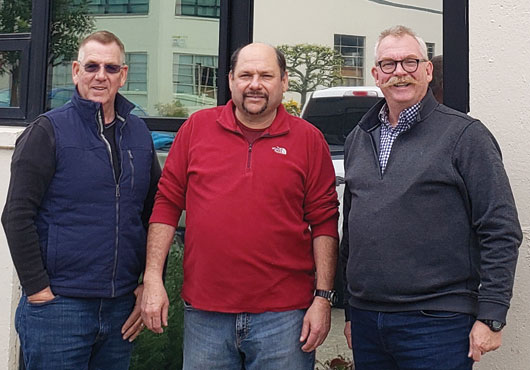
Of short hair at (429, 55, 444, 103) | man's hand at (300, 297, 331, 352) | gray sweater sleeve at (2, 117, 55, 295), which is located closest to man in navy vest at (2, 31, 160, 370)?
gray sweater sleeve at (2, 117, 55, 295)

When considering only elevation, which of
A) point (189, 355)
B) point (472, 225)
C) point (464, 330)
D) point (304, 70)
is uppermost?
point (304, 70)

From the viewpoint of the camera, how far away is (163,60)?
3.57 metres

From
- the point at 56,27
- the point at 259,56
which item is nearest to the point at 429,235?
the point at 259,56

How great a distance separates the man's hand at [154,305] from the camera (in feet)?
8.13

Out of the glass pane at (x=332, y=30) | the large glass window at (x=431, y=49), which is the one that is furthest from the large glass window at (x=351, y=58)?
the large glass window at (x=431, y=49)

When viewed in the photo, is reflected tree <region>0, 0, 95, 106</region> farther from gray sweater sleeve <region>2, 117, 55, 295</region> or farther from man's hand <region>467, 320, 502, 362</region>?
man's hand <region>467, 320, 502, 362</region>

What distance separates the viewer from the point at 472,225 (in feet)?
7.22

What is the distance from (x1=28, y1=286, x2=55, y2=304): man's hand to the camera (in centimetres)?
240

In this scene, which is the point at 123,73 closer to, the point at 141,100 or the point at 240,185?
the point at 240,185

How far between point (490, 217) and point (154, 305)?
1197mm

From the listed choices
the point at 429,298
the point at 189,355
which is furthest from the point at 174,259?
the point at 429,298

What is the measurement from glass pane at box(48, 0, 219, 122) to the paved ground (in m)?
1.22

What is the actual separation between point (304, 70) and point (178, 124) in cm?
74

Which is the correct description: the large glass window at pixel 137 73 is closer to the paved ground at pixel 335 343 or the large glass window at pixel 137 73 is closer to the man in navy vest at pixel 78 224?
the man in navy vest at pixel 78 224
